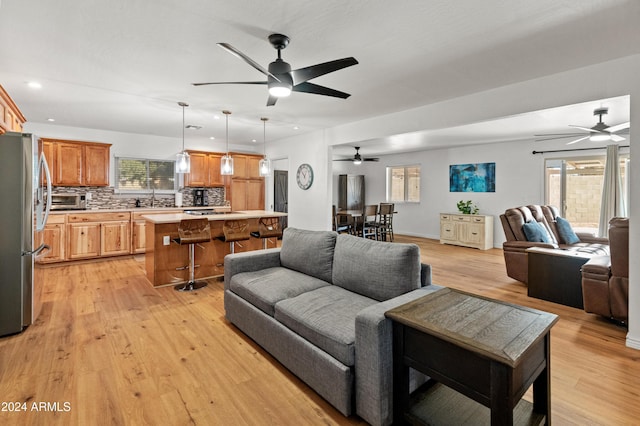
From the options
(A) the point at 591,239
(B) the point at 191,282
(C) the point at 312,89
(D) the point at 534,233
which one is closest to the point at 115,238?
(B) the point at 191,282

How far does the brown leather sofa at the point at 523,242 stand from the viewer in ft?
14.2

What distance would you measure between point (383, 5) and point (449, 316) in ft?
6.32

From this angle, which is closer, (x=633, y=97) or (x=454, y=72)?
(x=633, y=97)

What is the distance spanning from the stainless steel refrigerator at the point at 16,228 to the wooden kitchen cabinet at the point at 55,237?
9.52ft

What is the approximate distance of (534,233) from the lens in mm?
4461

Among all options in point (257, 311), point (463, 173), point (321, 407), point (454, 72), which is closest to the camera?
point (321, 407)

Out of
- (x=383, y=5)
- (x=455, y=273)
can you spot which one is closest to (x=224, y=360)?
(x=383, y=5)

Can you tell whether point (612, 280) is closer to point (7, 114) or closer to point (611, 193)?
point (611, 193)

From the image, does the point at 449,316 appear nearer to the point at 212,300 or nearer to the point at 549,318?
the point at 549,318

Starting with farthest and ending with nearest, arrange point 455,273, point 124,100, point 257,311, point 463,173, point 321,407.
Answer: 1. point 463,173
2. point 455,273
3. point 124,100
4. point 257,311
5. point 321,407

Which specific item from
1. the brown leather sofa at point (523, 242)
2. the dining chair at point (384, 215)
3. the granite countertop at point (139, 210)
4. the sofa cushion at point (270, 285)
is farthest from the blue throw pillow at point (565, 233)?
the granite countertop at point (139, 210)

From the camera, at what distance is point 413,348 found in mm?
1574

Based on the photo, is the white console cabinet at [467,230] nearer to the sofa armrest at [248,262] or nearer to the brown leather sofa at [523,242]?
the brown leather sofa at [523,242]

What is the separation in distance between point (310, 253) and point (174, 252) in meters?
2.41
